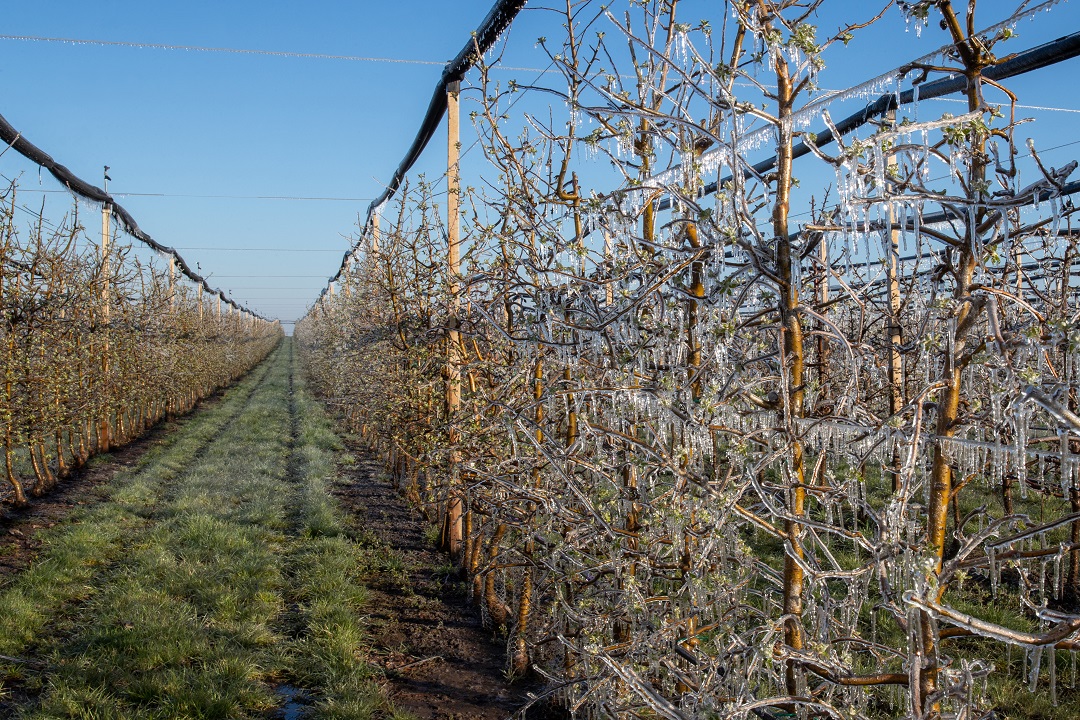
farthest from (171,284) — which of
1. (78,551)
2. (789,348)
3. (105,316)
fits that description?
(789,348)

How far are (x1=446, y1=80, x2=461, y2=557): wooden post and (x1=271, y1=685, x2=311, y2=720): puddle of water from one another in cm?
153

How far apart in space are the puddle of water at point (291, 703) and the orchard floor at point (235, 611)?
0.04 ft

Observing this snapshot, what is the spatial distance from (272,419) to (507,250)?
1424 centimetres

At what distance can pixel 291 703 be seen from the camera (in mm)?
4141

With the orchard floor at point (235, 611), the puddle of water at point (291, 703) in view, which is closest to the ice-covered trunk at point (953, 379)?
the orchard floor at point (235, 611)

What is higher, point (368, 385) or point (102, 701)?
point (368, 385)

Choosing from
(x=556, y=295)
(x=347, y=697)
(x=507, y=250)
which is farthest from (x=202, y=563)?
(x=556, y=295)

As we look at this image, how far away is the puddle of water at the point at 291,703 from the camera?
157 inches

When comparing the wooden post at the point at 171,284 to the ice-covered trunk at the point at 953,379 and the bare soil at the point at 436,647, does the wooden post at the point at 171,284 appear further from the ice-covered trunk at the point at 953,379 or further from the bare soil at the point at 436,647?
the ice-covered trunk at the point at 953,379

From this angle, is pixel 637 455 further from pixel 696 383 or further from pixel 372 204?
pixel 372 204

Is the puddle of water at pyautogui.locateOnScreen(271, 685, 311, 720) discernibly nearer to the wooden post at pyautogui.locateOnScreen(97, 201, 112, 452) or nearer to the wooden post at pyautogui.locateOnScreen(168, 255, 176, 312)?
the wooden post at pyautogui.locateOnScreen(97, 201, 112, 452)

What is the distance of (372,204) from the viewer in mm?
11375

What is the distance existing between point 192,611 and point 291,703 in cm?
144

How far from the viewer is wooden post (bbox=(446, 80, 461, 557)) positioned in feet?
16.6
